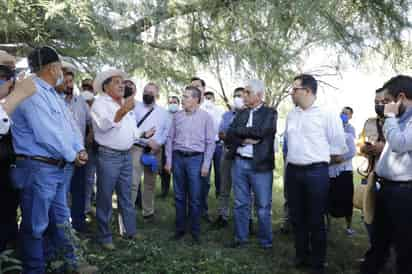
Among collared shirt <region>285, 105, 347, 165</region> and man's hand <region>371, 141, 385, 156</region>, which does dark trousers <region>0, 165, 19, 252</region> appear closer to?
collared shirt <region>285, 105, 347, 165</region>

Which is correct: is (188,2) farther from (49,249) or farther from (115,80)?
(49,249)

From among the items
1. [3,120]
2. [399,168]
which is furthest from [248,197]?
[3,120]

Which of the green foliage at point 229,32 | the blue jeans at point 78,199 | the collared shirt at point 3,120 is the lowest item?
the blue jeans at point 78,199

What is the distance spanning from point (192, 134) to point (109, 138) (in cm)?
98

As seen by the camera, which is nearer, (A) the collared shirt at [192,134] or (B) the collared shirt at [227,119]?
(A) the collared shirt at [192,134]

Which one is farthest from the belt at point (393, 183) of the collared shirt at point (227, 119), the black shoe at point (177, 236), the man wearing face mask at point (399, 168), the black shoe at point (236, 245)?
the collared shirt at point (227, 119)

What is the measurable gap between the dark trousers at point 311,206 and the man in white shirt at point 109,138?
170 centimetres

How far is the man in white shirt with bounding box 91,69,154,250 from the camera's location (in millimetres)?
4398

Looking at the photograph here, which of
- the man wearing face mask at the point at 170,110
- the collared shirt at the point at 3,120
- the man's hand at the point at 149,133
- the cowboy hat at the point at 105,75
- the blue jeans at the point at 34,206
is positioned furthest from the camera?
the man wearing face mask at the point at 170,110

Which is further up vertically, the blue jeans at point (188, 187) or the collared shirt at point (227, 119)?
the collared shirt at point (227, 119)

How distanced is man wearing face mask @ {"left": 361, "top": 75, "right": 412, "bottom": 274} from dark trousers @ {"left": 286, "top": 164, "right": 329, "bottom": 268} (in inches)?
23.5

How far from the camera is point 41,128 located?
3.21 metres

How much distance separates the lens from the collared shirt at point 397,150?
10.6 ft

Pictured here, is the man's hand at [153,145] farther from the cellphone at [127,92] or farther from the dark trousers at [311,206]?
the dark trousers at [311,206]
